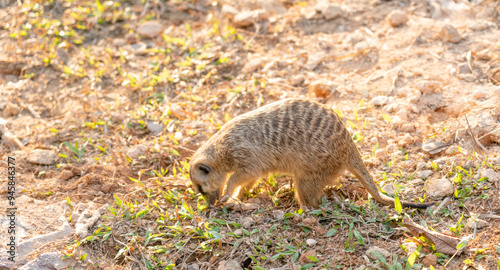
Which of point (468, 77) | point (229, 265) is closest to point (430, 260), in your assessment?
point (229, 265)

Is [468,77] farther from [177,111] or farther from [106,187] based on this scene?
[106,187]

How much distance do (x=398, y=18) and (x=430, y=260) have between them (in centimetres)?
335

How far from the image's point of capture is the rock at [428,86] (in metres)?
4.09

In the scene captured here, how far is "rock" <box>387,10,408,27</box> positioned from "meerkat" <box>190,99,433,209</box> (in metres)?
2.27

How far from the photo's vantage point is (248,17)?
563cm

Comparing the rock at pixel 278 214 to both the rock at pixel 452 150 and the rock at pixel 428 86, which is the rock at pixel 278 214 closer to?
the rock at pixel 452 150

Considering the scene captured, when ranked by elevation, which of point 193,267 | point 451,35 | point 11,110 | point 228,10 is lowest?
point 193,267

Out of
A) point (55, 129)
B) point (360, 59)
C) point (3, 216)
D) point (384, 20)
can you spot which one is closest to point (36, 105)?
point (55, 129)

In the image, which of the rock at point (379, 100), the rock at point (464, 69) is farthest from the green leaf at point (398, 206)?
the rock at point (464, 69)

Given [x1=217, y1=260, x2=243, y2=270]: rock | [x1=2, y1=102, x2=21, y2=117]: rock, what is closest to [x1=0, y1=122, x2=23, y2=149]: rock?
[x1=2, y1=102, x2=21, y2=117]: rock

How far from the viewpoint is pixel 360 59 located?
4867 mm

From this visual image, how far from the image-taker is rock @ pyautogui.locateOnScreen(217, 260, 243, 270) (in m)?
2.83

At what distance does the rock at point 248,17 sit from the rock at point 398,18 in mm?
1580

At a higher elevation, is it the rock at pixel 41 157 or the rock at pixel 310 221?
the rock at pixel 41 157
